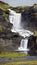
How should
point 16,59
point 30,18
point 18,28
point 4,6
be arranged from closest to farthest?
point 16,59 → point 4,6 → point 18,28 → point 30,18

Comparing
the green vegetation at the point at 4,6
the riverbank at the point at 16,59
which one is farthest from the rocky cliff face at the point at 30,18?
the riverbank at the point at 16,59

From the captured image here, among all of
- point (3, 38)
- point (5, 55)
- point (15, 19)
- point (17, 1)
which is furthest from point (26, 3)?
point (5, 55)

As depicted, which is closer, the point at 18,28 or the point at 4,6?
the point at 4,6

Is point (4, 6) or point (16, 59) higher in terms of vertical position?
point (4, 6)

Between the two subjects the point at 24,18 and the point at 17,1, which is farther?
the point at 24,18

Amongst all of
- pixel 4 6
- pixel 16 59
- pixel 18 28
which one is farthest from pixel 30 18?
pixel 16 59

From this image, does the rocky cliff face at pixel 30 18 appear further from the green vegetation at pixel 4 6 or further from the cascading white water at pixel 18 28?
the green vegetation at pixel 4 6

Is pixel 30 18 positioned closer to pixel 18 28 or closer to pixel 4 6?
pixel 18 28

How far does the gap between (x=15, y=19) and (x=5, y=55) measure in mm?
5835

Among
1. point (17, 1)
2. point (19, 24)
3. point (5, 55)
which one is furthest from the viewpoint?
point (19, 24)

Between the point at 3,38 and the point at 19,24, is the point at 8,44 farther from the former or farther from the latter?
the point at 19,24

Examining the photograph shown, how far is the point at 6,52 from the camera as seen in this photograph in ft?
79.7

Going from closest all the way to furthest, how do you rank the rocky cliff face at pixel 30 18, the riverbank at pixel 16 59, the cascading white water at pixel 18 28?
1. the riverbank at pixel 16 59
2. the cascading white water at pixel 18 28
3. the rocky cliff face at pixel 30 18

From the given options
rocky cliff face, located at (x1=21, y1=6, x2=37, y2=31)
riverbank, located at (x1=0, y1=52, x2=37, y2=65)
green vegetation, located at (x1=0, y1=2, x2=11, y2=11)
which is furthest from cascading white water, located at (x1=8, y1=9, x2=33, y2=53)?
riverbank, located at (x1=0, y1=52, x2=37, y2=65)
